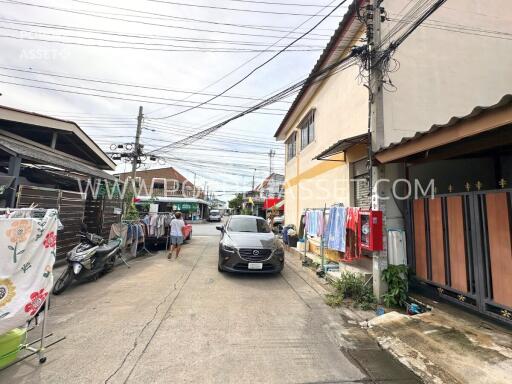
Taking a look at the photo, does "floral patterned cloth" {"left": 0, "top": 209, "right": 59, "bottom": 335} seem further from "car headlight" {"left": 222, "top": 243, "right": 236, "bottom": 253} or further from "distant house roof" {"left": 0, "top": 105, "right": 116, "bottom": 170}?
"distant house roof" {"left": 0, "top": 105, "right": 116, "bottom": 170}

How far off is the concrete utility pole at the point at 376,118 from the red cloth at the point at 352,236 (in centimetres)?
44

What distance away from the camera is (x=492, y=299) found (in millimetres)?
3613

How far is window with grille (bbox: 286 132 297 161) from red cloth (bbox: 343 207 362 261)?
7215 mm

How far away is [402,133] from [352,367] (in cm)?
463

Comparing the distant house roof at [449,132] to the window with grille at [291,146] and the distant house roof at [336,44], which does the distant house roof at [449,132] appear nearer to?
the distant house roof at [336,44]

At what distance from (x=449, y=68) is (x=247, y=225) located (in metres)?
6.50

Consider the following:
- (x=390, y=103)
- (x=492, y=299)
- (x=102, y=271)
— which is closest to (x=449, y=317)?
(x=492, y=299)

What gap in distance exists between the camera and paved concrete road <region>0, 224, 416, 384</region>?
2.67m

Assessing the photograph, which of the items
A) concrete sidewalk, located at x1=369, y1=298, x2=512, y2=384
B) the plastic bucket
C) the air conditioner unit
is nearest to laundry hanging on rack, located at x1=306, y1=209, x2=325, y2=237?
the air conditioner unit

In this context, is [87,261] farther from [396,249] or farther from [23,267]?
[396,249]

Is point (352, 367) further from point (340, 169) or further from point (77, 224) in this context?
point (77, 224)

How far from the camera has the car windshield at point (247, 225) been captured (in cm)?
760

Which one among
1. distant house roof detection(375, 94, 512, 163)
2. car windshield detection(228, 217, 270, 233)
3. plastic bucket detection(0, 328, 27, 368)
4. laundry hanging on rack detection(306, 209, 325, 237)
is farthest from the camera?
car windshield detection(228, 217, 270, 233)

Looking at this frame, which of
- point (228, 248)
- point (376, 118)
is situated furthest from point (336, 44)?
point (228, 248)
